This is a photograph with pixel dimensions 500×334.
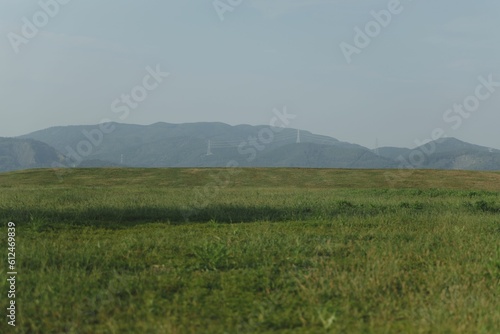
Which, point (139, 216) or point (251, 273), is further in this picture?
point (139, 216)

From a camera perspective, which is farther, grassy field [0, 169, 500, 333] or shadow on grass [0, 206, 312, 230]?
shadow on grass [0, 206, 312, 230]

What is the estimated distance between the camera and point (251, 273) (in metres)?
9.78

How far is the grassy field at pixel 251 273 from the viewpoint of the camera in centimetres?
721

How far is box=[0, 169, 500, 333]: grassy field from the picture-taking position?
721 centimetres

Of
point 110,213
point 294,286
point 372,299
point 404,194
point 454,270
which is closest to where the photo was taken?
point 372,299

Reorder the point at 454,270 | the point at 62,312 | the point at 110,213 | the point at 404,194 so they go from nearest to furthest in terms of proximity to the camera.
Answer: the point at 62,312 → the point at 454,270 → the point at 110,213 → the point at 404,194

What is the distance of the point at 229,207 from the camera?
22.5m

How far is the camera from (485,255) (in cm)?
1196

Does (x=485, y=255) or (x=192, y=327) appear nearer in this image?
(x=192, y=327)

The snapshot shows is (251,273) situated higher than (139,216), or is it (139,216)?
(251,273)

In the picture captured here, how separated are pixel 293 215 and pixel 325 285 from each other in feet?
38.0

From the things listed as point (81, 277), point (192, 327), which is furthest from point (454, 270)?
point (81, 277)

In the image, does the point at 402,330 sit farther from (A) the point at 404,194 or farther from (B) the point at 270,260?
(A) the point at 404,194

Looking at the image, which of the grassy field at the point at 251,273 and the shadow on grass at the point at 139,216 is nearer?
the grassy field at the point at 251,273
